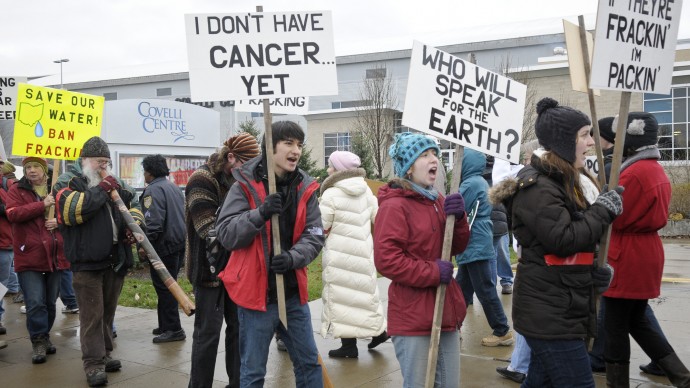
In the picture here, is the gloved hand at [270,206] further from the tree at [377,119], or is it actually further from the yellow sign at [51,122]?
the tree at [377,119]

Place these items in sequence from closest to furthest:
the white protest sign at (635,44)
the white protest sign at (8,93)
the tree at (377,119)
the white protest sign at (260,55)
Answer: the white protest sign at (635,44), the white protest sign at (260,55), the white protest sign at (8,93), the tree at (377,119)

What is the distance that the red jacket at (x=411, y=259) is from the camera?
11.8ft

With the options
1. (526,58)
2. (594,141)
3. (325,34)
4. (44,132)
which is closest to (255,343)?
(325,34)

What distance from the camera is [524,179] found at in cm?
349

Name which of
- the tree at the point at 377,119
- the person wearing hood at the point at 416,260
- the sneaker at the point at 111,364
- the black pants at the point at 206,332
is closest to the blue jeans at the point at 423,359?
the person wearing hood at the point at 416,260

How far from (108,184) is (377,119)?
26.5 metres

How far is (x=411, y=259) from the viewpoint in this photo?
3.64 m

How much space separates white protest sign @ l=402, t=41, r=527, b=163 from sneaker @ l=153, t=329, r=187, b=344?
4194mm

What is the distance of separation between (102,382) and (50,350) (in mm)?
1388

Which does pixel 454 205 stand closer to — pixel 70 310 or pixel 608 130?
pixel 608 130

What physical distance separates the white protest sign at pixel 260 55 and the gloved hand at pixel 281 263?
1.06 meters

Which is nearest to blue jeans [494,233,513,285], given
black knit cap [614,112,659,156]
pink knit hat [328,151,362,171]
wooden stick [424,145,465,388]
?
pink knit hat [328,151,362,171]

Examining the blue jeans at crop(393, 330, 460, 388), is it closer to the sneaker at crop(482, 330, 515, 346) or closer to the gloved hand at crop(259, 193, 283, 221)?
the gloved hand at crop(259, 193, 283, 221)

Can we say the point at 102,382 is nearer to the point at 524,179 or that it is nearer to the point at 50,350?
the point at 50,350
